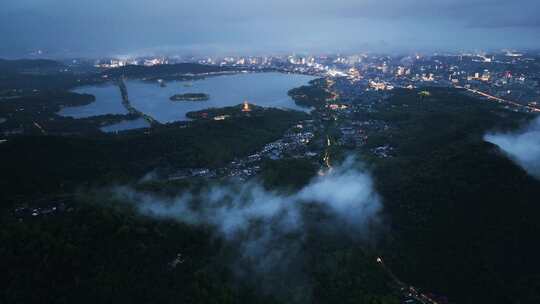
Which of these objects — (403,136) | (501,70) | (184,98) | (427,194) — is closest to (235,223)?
(427,194)

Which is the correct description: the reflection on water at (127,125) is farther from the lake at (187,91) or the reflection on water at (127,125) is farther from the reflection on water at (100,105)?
the reflection on water at (100,105)

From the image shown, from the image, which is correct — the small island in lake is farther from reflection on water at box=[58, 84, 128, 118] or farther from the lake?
reflection on water at box=[58, 84, 128, 118]

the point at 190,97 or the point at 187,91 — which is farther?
the point at 187,91

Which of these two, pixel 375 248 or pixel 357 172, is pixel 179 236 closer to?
pixel 375 248

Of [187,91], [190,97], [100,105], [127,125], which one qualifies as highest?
[187,91]

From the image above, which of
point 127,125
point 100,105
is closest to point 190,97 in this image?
point 100,105

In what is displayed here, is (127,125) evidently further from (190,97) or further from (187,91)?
(187,91)

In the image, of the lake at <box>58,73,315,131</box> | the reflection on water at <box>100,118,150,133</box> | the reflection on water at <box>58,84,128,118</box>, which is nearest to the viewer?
the reflection on water at <box>100,118,150,133</box>

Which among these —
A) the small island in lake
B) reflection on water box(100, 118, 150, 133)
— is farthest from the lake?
the small island in lake
